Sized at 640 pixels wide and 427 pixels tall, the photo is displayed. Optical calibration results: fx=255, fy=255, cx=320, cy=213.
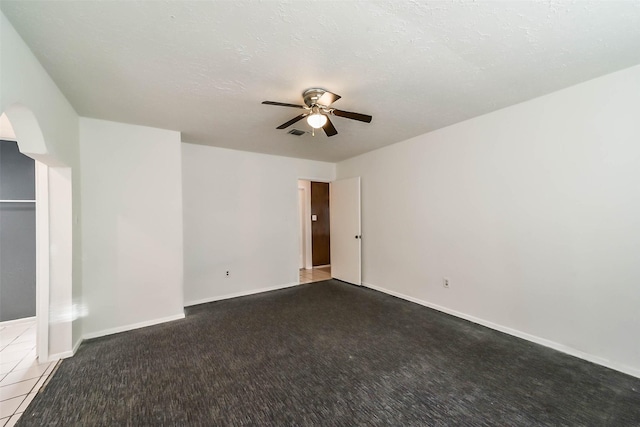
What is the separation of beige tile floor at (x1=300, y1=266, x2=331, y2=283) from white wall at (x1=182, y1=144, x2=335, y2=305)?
1.43ft

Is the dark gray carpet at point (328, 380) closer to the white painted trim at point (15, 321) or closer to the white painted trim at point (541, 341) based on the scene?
the white painted trim at point (541, 341)

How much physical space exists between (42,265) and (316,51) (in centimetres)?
300

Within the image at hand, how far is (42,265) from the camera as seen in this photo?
231 cm

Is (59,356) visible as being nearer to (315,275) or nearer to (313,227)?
(315,275)

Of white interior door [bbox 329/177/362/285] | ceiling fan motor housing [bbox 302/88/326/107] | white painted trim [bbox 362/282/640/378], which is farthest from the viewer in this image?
white interior door [bbox 329/177/362/285]

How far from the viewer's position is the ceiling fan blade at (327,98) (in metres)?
2.20

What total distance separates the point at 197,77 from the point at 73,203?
1827mm

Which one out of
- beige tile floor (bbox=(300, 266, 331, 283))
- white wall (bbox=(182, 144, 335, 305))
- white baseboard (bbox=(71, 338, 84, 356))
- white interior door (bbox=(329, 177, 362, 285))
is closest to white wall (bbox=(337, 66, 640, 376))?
white interior door (bbox=(329, 177, 362, 285))

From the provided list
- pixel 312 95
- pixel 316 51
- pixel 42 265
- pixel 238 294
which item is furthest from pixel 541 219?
pixel 42 265

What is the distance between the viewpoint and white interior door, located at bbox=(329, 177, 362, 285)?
4664 millimetres

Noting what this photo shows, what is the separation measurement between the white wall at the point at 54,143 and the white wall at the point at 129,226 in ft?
0.51

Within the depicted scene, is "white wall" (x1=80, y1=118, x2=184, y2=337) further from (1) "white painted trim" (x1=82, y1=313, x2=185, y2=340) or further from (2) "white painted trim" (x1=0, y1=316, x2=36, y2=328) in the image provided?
(2) "white painted trim" (x1=0, y1=316, x2=36, y2=328)

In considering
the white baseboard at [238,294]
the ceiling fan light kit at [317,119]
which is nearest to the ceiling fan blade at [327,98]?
the ceiling fan light kit at [317,119]

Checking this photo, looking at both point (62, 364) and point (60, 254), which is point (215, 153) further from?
point (62, 364)
